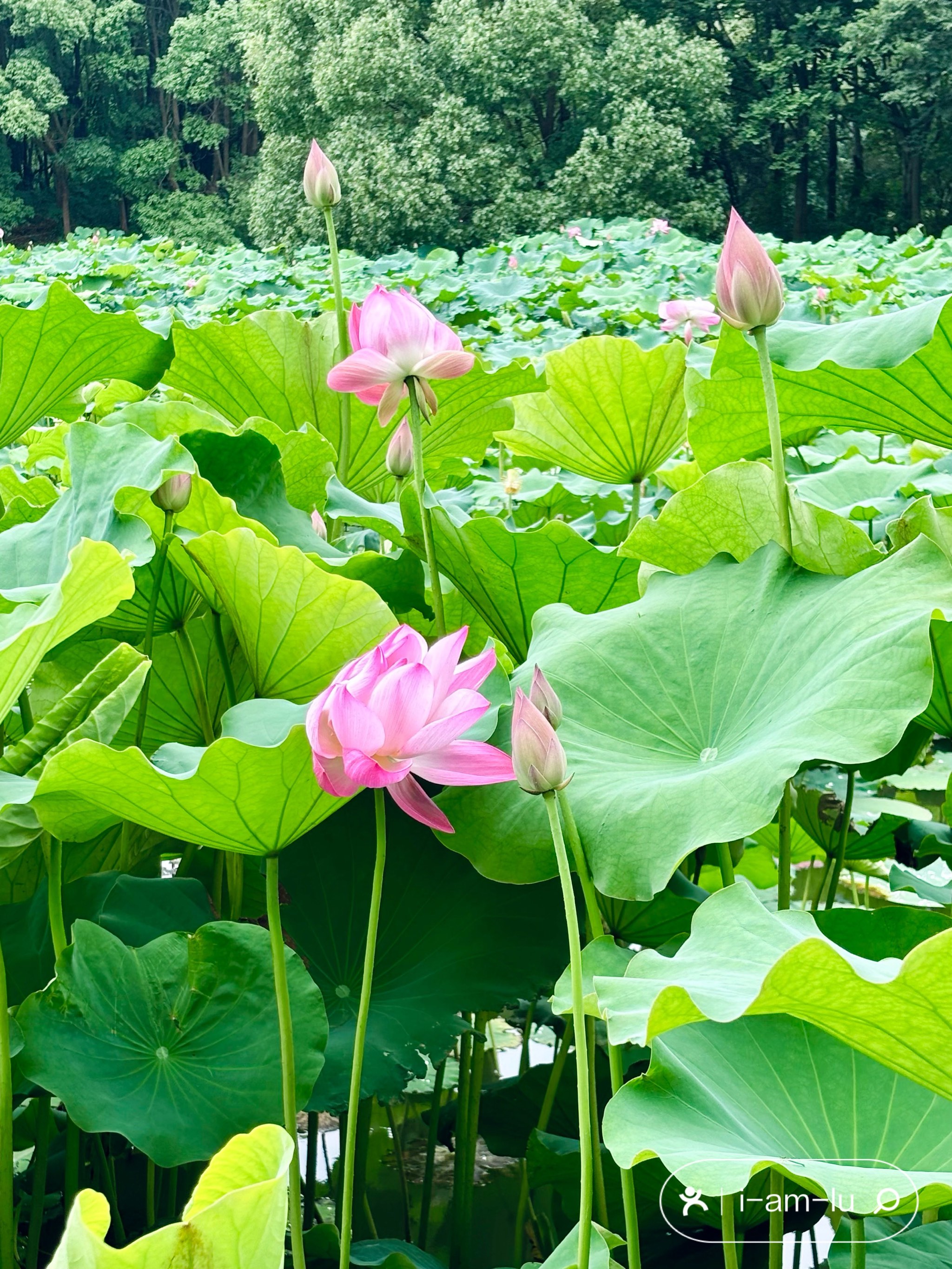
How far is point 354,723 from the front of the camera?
44 centimetres

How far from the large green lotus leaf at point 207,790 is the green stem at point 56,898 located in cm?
3

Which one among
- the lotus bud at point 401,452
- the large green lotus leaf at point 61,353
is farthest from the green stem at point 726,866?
the large green lotus leaf at point 61,353

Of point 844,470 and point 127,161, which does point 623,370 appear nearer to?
point 844,470

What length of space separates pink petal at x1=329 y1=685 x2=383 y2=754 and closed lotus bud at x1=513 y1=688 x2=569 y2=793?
0.17 ft

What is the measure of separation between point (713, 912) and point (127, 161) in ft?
75.7

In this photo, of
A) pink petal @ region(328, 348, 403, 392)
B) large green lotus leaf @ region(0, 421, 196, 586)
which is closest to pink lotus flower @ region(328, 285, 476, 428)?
pink petal @ region(328, 348, 403, 392)

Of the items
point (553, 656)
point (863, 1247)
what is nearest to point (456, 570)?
point (553, 656)

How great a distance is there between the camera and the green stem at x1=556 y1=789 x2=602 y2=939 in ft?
1.60

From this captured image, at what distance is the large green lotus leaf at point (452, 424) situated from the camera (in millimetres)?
921

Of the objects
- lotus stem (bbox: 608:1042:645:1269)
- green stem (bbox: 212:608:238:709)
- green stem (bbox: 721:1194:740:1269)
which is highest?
green stem (bbox: 212:608:238:709)

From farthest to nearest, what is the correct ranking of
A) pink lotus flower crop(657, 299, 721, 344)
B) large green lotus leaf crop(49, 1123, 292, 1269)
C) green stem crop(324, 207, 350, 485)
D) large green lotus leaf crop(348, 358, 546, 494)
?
pink lotus flower crop(657, 299, 721, 344)
large green lotus leaf crop(348, 358, 546, 494)
green stem crop(324, 207, 350, 485)
large green lotus leaf crop(49, 1123, 292, 1269)

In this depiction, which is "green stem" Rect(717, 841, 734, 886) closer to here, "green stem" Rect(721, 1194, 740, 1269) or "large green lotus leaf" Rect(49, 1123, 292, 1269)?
"green stem" Rect(721, 1194, 740, 1269)

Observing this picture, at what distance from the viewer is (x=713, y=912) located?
46 cm

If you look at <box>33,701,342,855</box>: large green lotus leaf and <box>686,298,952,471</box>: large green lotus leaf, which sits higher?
<box>686,298,952,471</box>: large green lotus leaf
